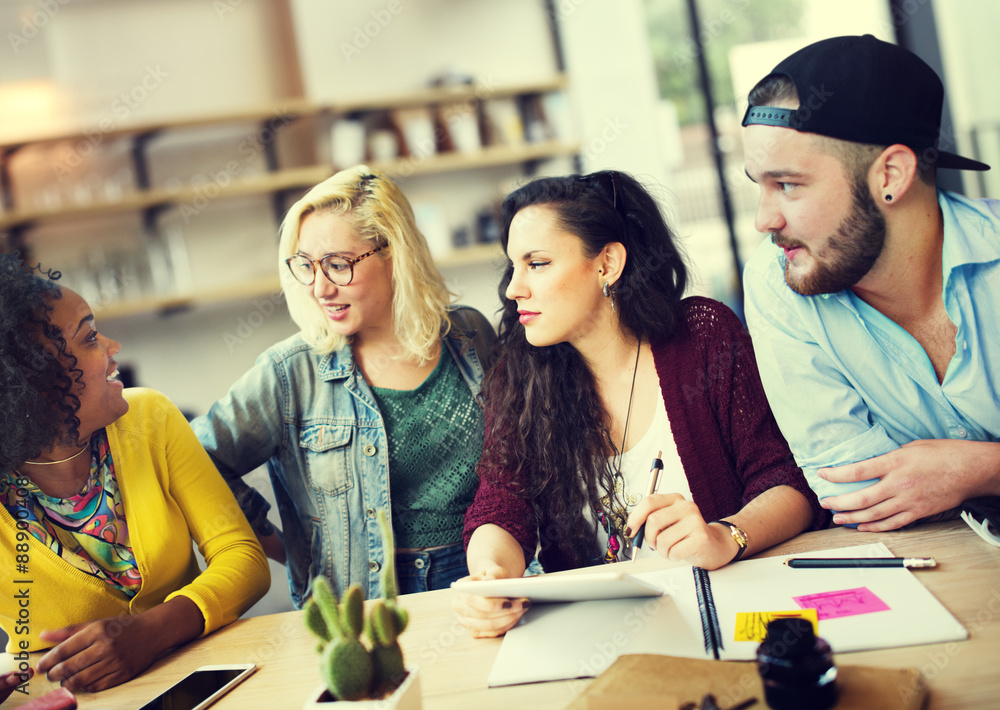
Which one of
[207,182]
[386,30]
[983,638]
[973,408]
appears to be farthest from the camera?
[386,30]

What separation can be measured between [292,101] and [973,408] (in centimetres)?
334

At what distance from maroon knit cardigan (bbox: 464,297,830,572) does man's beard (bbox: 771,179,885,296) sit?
0.25 m

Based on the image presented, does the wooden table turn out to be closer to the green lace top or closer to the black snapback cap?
the green lace top

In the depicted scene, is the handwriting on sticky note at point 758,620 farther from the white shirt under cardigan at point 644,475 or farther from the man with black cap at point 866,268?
the white shirt under cardigan at point 644,475

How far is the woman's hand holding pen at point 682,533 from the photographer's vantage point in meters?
1.13

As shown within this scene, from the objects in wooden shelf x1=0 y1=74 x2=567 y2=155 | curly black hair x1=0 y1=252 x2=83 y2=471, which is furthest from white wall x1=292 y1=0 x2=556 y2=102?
curly black hair x1=0 y1=252 x2=83 y2=471

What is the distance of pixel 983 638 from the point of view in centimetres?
85

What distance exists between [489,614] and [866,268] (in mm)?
852

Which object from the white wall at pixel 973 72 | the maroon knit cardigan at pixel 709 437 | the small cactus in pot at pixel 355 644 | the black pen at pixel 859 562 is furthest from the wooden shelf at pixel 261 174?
the small cactus in pot at pixel 355 644

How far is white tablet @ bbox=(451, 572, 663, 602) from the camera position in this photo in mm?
957

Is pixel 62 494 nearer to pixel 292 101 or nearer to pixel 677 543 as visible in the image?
pixel 677 543

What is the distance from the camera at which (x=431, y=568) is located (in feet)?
5.62

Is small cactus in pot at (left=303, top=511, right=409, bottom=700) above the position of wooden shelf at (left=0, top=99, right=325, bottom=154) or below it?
below

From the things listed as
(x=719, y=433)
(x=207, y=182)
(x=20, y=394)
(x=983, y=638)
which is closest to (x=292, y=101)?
(x=207, y=182)
